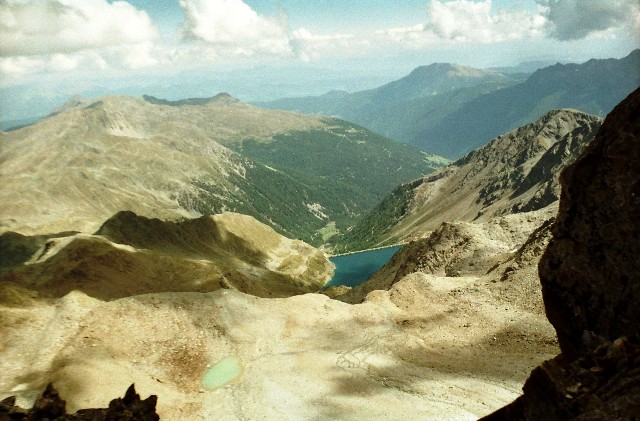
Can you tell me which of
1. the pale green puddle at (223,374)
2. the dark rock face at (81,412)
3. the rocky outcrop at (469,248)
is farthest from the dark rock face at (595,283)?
the rocky outcrop at (469,248)

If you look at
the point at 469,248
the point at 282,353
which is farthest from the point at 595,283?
A: the point at 469,248

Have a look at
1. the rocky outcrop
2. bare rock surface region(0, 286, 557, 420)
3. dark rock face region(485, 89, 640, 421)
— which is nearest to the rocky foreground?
dark rock face region(485, 89, 640, 421)

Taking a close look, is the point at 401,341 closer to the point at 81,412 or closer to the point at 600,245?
the point at 600,245

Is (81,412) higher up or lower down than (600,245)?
lower down

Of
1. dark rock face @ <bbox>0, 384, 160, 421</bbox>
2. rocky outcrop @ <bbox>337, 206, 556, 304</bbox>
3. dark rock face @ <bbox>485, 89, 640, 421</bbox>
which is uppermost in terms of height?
dark rock face @ <bbox>485, 89, 640, 421</bbox>

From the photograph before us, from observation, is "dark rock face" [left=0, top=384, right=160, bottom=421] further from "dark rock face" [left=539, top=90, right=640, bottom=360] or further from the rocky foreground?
"dark rock face" [left=539, top=90, right=640, bottom=360]

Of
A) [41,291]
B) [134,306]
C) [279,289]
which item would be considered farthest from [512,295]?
[279,289]

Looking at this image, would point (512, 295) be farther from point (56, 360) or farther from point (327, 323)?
point (56, 360)
